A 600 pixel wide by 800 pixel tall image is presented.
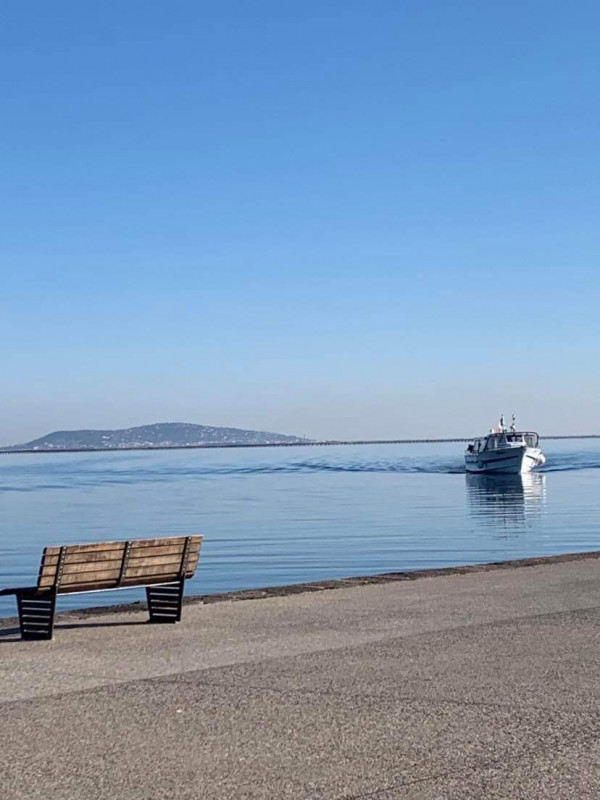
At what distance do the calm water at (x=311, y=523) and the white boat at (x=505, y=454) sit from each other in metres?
1.03

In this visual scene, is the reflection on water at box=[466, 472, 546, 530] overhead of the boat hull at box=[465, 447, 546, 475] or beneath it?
beneath

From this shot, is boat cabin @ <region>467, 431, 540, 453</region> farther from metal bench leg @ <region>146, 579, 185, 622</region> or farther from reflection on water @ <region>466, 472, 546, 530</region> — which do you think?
metal bench leg @ <region>146, 579, 185, 622</region>

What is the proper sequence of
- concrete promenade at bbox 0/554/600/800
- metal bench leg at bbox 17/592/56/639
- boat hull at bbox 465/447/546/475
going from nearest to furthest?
concrete promenade at bbox 0/554/600/800, metal bench leg at bbox 17/592/56/639, boat hull at bbox 465/447/546/475

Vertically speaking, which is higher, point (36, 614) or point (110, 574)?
point (110, 574)

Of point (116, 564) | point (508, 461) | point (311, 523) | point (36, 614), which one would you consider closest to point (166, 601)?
point (116, 564)

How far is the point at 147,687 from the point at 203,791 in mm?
2343

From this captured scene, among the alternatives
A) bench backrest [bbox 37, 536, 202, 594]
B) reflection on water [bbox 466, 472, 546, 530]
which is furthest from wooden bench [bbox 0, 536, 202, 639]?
reflection on water [bbox 466, 472, 546, 530]

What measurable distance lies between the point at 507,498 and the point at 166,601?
157ft

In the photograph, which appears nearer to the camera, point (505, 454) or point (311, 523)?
point (311, 523)

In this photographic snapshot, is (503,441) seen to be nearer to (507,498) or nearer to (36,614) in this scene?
(507,498)

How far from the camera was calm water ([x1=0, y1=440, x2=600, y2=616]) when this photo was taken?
26.5 m

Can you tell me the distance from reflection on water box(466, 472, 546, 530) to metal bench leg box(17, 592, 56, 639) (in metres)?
30.2

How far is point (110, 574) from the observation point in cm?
1089

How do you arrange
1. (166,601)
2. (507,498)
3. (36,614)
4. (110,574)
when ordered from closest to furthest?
(36,614)
(110,574)
(166,601)
(507,498)
